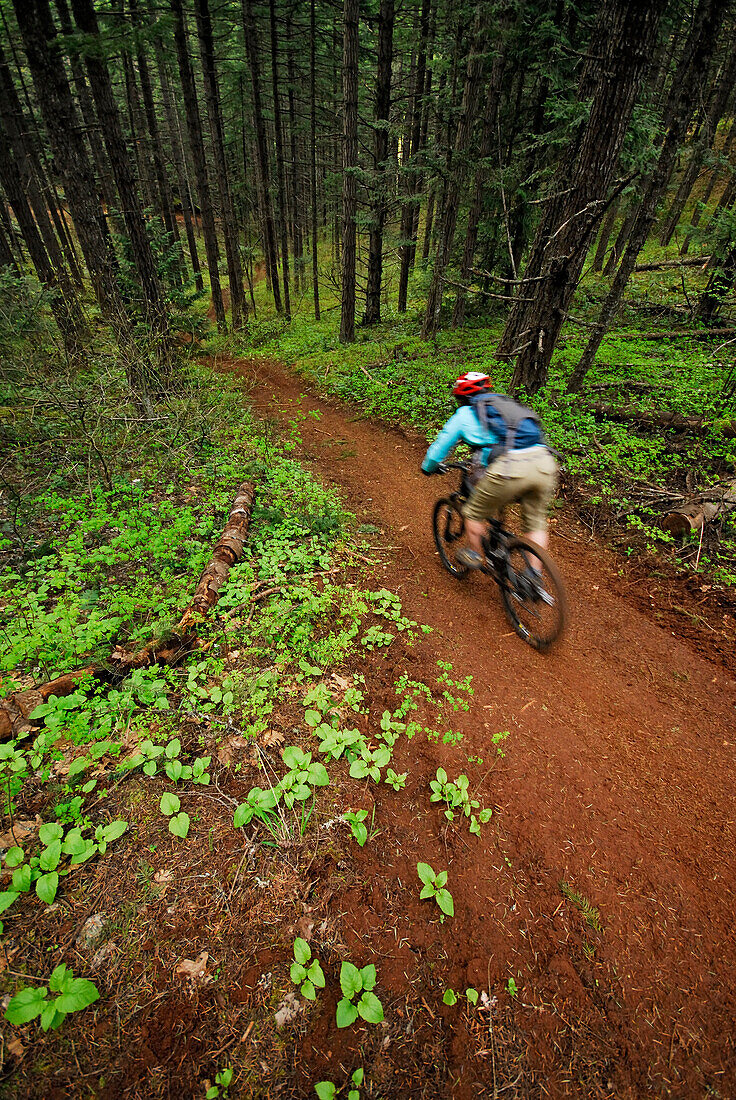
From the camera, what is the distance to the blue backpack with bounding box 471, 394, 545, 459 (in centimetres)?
427

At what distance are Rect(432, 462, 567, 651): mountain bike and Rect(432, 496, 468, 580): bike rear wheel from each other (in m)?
0.03

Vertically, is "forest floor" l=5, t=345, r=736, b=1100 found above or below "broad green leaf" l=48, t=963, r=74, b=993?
below

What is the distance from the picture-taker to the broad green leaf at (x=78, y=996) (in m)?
2.09

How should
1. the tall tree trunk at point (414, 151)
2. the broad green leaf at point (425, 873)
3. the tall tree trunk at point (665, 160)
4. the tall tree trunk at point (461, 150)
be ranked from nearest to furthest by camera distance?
the broad green leaf at point (425, 873), the tall tree trunk at point (665, 160), the tall tree trunk at point (461, 150), the tall tree trunk at point (414, 151)

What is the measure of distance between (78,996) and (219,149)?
78.8ft

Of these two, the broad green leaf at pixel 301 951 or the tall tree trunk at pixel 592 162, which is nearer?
the broad green leaf at pixel 301 951

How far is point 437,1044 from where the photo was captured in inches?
91.6

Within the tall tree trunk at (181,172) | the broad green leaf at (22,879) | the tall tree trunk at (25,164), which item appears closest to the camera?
the broad green leaf at (22,879)

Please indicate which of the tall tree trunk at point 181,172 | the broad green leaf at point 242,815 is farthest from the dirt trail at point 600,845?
the tall tree trunk at point 181,172

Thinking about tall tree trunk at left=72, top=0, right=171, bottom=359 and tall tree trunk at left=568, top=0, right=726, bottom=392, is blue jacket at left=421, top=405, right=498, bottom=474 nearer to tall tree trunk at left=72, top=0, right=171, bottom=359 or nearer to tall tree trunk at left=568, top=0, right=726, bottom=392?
tall tree trunk at left=568, top=0, right=726, bottom=392

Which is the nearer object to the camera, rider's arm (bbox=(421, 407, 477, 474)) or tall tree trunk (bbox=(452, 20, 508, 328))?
rider's arm (bbox=(421, 407, 477, 474))

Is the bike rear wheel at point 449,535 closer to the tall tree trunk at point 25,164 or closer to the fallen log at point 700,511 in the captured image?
the fallen log at point 700,511

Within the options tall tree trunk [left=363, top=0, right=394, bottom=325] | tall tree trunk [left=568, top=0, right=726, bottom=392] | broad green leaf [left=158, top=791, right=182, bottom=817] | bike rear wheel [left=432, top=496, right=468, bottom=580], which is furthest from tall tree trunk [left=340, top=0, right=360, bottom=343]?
broad green leaf [left=158, top=791, right=182, bottom=817]

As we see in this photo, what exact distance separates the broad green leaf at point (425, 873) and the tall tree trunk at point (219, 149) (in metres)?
21.4
